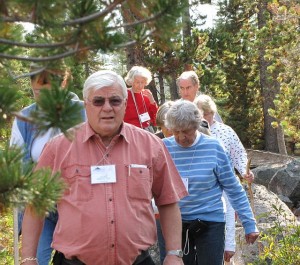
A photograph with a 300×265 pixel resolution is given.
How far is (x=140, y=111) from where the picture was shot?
8.87 metres

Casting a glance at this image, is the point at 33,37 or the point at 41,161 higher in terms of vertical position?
the point at 33,37

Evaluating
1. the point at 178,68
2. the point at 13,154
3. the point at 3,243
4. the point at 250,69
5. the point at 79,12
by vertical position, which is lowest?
the point at 3,243

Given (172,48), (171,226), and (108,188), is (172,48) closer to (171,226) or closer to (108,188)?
(108,188)

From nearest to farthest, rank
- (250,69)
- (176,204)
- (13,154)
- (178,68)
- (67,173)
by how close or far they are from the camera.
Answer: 1. (13,154)
2. (67,173)
3. (176,204)
4. (178,68)
5. (250,69)

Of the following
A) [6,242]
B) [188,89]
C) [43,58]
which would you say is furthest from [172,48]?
[6,242]

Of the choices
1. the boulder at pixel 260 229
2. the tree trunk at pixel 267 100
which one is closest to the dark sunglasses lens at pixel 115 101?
the boulder at pixel 260 229

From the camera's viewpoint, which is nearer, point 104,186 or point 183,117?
point 104,186

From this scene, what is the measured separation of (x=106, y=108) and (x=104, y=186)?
43 cm

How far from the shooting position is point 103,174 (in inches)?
156

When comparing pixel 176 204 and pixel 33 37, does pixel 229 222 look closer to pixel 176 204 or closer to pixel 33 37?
pixel 176 204

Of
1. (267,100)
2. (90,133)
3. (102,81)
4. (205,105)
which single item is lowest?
(90,133)

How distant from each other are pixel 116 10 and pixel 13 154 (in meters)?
0.65

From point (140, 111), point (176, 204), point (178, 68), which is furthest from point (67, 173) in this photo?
point (178, 68)

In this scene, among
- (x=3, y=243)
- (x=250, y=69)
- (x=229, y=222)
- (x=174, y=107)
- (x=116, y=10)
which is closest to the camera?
(x=116, y=10)
